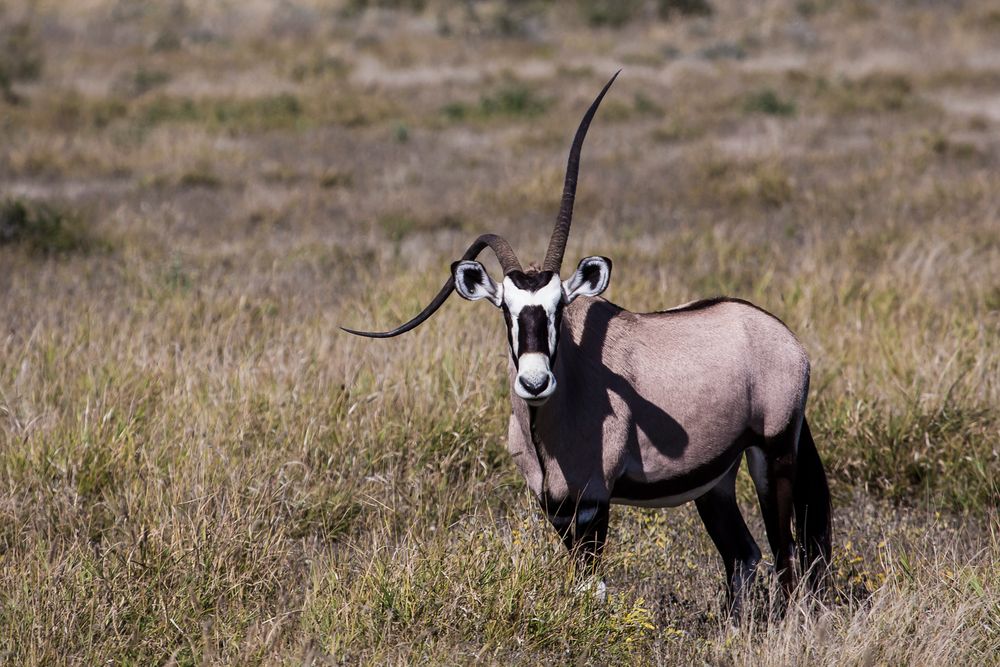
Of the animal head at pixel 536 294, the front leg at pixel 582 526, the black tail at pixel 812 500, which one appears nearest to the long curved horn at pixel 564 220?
the animal head at pixel 536 294

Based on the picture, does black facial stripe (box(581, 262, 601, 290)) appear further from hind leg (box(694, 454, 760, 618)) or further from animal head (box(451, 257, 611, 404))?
hind leg (box(694, 454, 760, 618))

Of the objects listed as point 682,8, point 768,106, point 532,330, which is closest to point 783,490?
point 532,330

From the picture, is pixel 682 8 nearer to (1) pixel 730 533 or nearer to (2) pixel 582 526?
(1) pixel 730 533

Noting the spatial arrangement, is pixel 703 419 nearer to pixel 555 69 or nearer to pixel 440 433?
pixel 440 433

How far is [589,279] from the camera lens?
3416mm

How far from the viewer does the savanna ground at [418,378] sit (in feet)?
11.1

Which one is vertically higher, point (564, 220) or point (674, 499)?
point (564, 220)

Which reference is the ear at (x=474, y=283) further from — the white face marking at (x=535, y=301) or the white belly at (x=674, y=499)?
the white belly at (x=674, y=499)

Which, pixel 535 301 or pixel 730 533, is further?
pixel 730 533

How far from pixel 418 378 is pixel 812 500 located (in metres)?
2.09

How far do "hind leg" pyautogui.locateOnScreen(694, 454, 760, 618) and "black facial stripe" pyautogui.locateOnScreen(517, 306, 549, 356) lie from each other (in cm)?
107

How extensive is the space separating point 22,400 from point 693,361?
126 inches

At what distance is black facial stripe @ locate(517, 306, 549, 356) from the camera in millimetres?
3205

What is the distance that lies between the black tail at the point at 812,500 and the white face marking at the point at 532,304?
1206 mm
